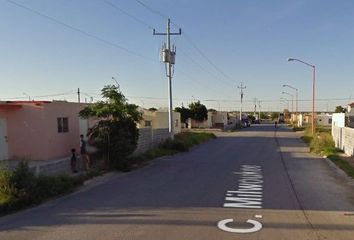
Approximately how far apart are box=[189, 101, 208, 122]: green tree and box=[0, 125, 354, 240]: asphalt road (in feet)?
198

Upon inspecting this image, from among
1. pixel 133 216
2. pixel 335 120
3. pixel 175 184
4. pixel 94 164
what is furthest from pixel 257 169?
pixel 335 120

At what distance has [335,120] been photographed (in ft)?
147

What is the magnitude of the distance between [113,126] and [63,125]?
496 centimetres

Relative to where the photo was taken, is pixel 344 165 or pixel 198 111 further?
pixel 198 111

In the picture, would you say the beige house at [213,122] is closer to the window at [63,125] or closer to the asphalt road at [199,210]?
the window at [63,125]

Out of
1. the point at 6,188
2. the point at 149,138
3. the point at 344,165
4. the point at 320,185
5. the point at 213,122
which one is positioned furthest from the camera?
the point at 213,122

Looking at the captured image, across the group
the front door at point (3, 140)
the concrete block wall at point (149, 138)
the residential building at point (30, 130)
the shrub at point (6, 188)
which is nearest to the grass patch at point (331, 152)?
the concrete block wall at point (149, 138)

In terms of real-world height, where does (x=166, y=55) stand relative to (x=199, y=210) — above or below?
above

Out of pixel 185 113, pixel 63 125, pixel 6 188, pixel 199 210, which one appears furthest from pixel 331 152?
pixel 185 113

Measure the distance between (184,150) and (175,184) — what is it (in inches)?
644

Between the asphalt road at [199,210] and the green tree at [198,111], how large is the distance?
60.3 meters

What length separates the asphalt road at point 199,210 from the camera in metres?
8.14

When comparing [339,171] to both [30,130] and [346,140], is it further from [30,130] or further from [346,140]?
[30,130]

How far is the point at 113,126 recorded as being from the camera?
1912 centimetres
